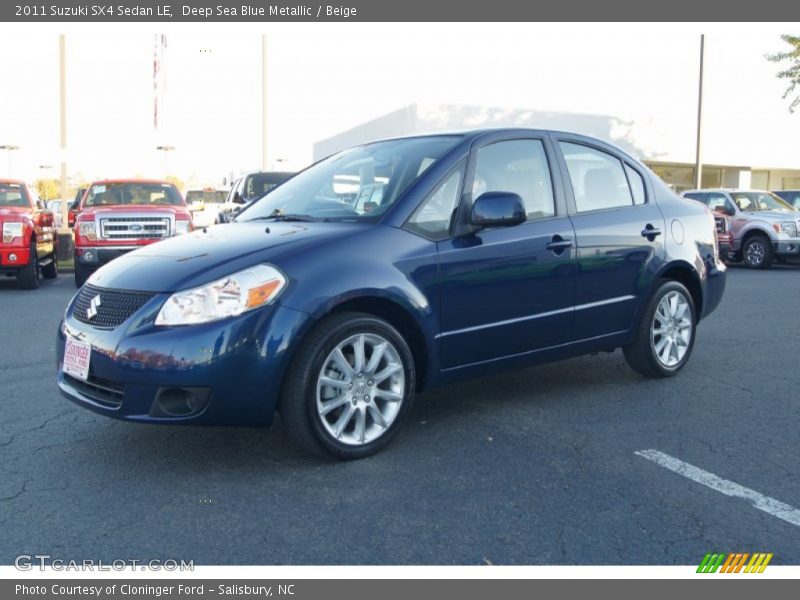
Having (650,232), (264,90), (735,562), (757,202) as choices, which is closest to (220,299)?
(735,562)

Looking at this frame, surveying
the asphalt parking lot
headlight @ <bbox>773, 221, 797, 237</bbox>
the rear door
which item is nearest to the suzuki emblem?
the asphalt parking lot

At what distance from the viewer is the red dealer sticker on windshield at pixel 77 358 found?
3.90 m

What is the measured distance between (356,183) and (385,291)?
1.04 meters

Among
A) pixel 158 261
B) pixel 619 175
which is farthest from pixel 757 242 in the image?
pixel 158 261

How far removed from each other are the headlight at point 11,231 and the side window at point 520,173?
8.94m

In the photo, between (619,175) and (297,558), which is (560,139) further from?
(297,558)

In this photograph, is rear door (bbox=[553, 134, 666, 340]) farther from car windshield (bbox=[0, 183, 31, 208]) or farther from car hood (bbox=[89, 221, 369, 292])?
car windshield (bbox=[0, 183, 31, 208])

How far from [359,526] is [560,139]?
3.03 m

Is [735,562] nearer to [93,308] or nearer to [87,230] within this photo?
[93,308]

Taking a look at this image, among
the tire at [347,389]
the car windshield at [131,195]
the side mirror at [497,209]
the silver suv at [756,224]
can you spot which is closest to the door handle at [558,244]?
the side mirror at [497,209]

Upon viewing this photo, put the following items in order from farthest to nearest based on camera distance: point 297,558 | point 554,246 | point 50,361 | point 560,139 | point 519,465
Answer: point 50,361, point 560,139, point 554,246, point 519,465, point 297,558

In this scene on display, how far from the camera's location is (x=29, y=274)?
11773mm

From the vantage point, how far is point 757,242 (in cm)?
1703

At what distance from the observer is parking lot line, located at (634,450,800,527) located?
11.4 ft
